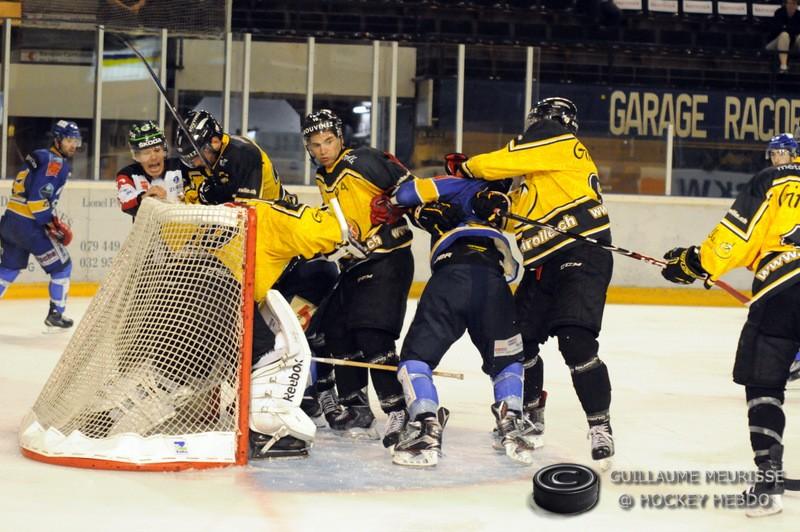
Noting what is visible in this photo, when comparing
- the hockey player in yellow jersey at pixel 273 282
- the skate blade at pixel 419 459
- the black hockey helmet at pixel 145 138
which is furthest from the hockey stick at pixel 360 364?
the black hockey helmet at pixel 145 138

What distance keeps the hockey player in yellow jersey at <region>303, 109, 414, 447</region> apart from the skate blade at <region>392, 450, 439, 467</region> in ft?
0.79

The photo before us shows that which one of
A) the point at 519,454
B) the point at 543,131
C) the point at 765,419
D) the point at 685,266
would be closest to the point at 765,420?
the point at 765,419

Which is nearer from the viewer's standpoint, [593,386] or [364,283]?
[593,386]

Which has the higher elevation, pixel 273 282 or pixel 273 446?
pixel 273 282

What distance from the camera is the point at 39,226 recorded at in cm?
709

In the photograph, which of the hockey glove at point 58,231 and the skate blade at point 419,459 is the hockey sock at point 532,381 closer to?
the skate blade at point 419,459

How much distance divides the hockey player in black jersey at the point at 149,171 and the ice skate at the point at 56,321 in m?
2.13

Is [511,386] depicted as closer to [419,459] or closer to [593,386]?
[593,386]

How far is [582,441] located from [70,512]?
1.88 metres

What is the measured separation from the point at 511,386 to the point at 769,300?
944 millimetres

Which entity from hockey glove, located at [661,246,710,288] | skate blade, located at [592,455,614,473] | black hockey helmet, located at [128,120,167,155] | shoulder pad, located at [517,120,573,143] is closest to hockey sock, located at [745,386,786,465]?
hockey glove, located at [661,246,710,288]

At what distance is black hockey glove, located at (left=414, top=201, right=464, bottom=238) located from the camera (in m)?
4.22

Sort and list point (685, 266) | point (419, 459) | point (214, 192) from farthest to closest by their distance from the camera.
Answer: point (214, 192) < point (419, 459) < point (685, 266)

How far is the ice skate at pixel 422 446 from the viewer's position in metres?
3.95
